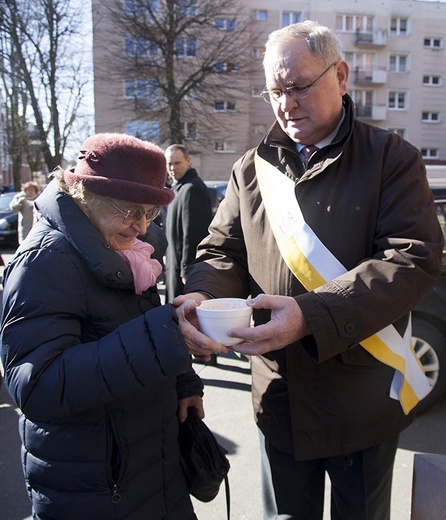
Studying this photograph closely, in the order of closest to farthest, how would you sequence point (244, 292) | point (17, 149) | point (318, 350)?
point (318, 350) < point (244, 292) < point (17, 149)

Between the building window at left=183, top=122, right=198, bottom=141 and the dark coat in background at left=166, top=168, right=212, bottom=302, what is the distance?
2250cm

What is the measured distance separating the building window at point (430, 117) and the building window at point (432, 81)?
218cm

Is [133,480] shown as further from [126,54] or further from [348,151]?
[126,54]

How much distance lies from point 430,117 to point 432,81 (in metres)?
2.81

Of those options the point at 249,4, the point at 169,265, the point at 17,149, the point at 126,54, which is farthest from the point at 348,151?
the point at 249,4

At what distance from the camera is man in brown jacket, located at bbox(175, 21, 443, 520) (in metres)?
1.50

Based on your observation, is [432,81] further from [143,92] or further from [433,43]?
[143,92]

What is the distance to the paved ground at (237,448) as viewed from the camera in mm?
2873

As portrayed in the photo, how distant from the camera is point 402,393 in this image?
5.69 feet

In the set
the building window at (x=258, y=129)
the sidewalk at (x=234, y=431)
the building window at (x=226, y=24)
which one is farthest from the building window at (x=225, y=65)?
the sidewalk at (x=234, y=431)

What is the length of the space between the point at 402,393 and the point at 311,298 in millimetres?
569

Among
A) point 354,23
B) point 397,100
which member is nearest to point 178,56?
point 354,23

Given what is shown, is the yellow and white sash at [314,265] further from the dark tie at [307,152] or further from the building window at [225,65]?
the building window at [225,65]

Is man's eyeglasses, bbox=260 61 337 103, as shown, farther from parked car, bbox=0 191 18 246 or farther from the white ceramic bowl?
parked car, bbox=0 191 18 246
